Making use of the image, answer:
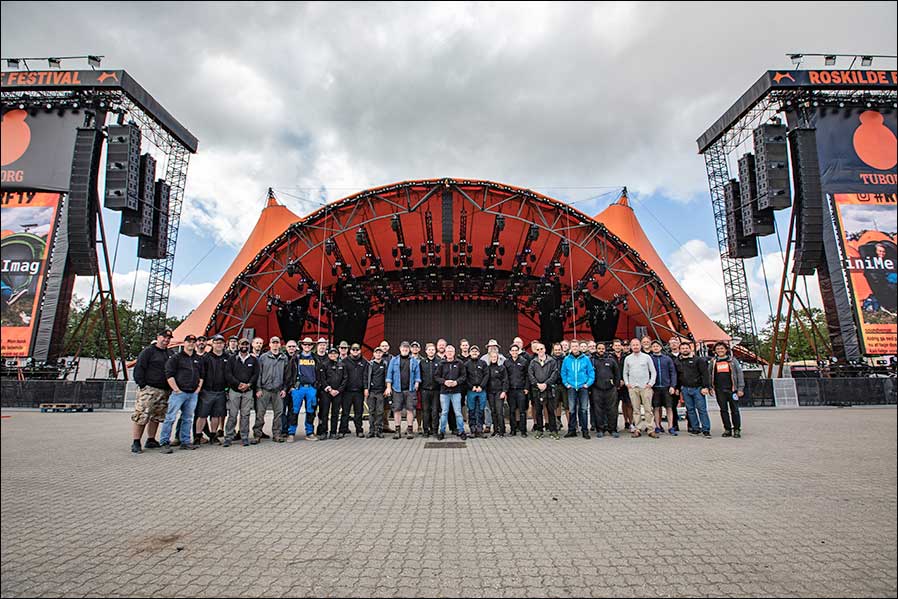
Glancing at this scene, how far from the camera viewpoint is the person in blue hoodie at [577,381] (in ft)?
22.0

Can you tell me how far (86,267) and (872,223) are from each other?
17.6 m

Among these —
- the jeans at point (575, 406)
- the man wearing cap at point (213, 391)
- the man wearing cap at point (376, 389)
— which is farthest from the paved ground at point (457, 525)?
the man wearing cap at point (376, 389)

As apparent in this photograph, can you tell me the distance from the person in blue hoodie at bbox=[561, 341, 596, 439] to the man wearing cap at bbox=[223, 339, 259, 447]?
181 inches

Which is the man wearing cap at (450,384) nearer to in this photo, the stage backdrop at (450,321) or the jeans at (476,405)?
the jeans at (476,405)

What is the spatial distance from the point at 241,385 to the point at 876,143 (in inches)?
260

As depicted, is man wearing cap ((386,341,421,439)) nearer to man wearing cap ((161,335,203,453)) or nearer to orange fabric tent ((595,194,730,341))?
man wearing cap ((161,335,203,453))

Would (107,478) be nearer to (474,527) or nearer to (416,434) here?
(474,527)

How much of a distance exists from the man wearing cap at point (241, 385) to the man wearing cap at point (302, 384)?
1.76 feet

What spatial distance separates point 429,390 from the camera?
22.9ft

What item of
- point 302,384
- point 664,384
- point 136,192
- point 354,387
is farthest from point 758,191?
point 136,192

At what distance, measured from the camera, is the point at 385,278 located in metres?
21.4

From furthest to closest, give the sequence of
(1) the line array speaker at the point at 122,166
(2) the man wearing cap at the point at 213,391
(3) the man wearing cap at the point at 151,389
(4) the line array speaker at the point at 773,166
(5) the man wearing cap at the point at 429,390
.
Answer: (1) the line array speaker at the point at 122,166 < (4) the line array speaker at the point at 773,166 < (5) the man wearing cap at the point at 429,390 < (2) the man wearing cap at the point at 213,391 < (3) the man wearing cap at the point at 151,389

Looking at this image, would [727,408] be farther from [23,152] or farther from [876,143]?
[23,152]

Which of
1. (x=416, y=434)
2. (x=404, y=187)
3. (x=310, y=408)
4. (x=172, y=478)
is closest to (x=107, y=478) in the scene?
(x=172, y=478)
